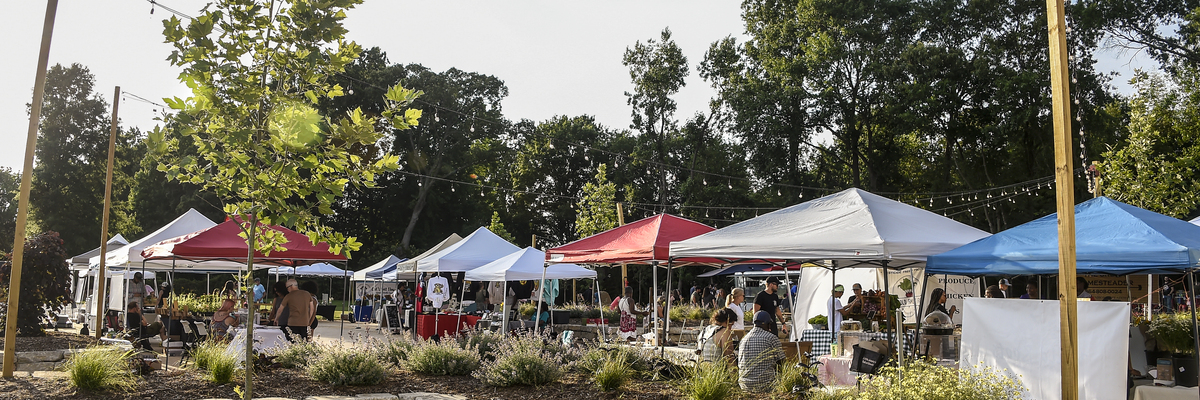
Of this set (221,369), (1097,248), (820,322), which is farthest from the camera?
(820,322)

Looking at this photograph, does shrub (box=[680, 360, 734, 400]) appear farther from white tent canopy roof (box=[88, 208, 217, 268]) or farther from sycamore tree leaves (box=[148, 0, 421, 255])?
white tent canopy roof (box=[88, 208, 217, 268])

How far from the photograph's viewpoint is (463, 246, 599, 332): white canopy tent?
15664 mm

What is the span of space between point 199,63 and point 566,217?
44.5m

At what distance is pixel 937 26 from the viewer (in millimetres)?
33219

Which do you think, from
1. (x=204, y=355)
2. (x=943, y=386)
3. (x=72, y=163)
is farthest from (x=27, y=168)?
(x=72, y=163)

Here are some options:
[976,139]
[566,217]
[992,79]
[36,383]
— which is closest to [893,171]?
[976,139]

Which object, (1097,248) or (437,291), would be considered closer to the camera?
(1097,248)

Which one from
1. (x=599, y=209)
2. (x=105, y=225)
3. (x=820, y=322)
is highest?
(x=599, y=209)

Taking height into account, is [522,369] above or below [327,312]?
above

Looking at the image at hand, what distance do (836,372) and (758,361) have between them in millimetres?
1284

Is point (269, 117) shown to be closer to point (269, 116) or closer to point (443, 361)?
point (269, 116)

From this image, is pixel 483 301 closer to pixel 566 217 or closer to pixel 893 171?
pixel 893 171

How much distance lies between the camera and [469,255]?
17859 millimetres

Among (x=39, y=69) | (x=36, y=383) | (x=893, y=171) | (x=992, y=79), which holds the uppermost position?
(x=992, y=79)
